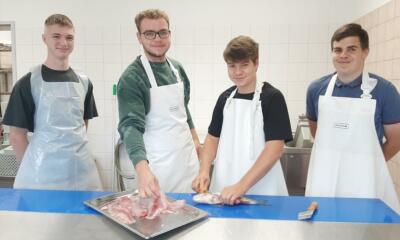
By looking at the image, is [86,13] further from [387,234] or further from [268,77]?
[387,234]

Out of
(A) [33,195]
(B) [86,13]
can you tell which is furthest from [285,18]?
(A) [33,195]

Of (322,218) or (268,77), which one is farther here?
(268,77)

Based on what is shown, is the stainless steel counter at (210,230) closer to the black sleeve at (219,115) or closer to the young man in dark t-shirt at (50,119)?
the black sleeve at (219,115)

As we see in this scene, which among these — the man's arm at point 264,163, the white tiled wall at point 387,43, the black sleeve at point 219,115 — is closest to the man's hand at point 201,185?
the man's arm at point 264,163

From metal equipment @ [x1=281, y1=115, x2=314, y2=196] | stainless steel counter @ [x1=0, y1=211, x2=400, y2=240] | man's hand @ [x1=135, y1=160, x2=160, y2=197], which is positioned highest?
man's hand @ [x1=135, y1=160, x2=160, y2=197]

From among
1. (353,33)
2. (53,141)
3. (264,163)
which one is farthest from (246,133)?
(53,141)

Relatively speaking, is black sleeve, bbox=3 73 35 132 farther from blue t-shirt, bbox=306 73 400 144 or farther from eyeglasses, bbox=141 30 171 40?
blue t-shirt, bbox=306 73 400 144

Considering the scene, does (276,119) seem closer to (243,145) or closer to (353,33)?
(243,145)

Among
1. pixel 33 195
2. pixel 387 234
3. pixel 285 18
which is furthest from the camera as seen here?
pixel 285 18

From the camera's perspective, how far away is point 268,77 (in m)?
3.13

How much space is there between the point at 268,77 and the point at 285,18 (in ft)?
1.77

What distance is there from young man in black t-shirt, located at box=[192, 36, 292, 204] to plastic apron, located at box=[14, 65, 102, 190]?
29.4 inches

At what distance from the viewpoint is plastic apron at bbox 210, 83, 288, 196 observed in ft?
4.98

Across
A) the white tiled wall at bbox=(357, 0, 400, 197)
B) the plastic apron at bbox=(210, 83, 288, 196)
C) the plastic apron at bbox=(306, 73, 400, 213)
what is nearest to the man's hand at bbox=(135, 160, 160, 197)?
the plastic apron at bbox=(210, 83, 288, 196)
